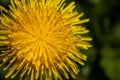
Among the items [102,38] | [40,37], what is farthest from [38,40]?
[102,38]

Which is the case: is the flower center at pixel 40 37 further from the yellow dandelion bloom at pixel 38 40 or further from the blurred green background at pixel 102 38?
the blurred green background at pixel 102 38

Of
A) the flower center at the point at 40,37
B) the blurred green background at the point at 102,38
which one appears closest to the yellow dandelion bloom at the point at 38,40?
the flower center at the point at 40,37

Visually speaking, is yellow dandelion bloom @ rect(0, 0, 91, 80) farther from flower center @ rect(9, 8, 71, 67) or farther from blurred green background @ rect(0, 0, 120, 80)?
blurred green background @ rect(0, 0, 120, 80)

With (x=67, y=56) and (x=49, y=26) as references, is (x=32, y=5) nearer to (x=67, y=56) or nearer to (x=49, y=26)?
(x=49, y=26)

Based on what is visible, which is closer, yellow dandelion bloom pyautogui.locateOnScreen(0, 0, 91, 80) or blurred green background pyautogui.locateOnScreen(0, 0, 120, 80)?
yellow dandelion bloom pyautogui.locateOnScreen(0, 0, 91, 80)

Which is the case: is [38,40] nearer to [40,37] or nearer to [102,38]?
[40,37]

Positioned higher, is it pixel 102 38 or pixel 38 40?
pixel 38 40

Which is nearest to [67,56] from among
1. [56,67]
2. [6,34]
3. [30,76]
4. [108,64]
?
[56,67]

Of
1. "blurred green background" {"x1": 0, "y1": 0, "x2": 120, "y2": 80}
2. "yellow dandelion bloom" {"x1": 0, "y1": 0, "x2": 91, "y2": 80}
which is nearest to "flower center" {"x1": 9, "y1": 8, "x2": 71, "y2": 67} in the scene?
"yellow dandelion bloom" {"x1": 0, "y1": 0, "x2": 91, "y2": 80}
